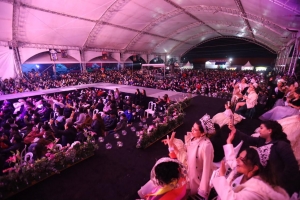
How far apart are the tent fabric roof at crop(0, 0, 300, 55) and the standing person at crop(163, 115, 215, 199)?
8.45 m

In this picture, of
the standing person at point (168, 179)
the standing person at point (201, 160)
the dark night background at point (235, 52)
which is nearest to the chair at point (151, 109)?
the standing person at point (201, 160)

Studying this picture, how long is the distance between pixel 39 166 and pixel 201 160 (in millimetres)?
2730

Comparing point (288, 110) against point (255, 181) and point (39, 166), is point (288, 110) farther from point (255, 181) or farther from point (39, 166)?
point (39, 166)

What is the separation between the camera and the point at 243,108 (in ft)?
20.1

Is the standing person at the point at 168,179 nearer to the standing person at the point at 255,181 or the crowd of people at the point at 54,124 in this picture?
the standing person at the point at 255,181

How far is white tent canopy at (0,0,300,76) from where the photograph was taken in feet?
38.6

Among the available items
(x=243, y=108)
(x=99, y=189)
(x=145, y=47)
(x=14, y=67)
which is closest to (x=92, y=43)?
(x=14, y=67)

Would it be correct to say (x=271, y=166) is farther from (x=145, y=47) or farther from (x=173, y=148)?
(x=145, y=47)

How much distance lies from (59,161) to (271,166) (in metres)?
3.33

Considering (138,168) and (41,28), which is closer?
(138,168)

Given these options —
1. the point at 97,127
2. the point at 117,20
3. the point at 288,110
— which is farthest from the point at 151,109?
the point at 117,20

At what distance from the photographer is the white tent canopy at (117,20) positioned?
1177cm

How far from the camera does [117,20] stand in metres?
17.7

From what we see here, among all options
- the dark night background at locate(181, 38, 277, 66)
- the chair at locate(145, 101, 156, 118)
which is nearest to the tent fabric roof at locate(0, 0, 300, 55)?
the chair at locate(145, 101, 156, 118)
